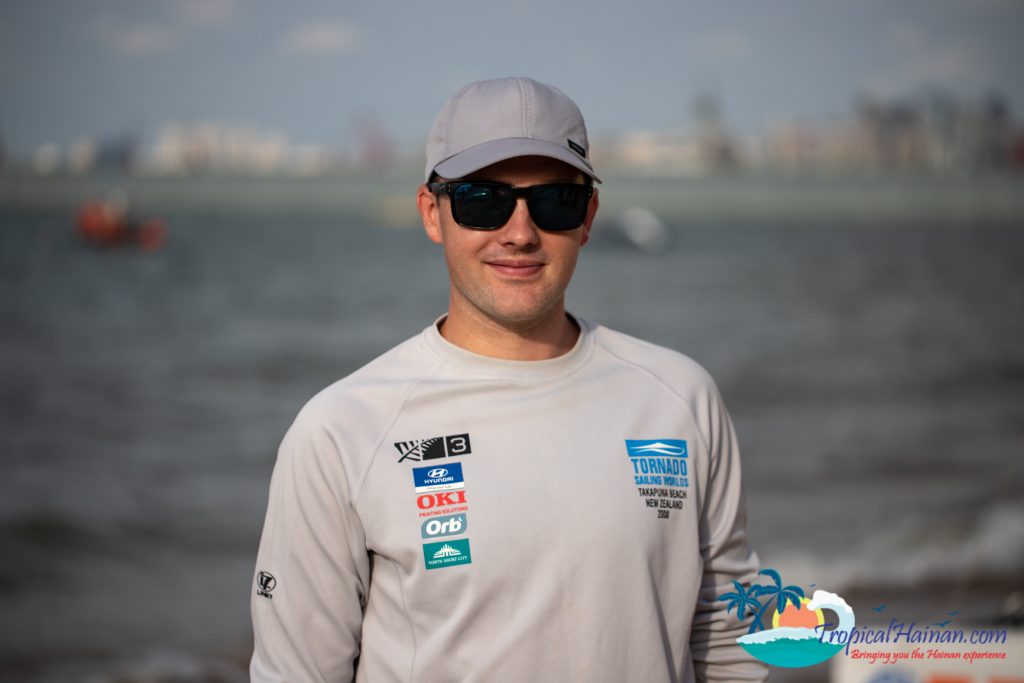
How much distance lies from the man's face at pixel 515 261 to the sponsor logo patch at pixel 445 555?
14.2 inches

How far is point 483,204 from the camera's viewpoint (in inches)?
59.7

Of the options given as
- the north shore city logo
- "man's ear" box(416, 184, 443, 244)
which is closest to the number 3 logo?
the north shore city logo

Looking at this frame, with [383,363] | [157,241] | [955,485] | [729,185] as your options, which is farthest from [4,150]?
[729,185]

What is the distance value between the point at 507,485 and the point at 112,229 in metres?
27.1

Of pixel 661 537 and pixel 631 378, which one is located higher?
pixel 631 378

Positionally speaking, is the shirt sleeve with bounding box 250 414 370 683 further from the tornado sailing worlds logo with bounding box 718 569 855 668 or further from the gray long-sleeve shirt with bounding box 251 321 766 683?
the tornado sailing worlds logo with bounding box 718 569 855 668

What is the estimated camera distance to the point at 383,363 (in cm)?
154

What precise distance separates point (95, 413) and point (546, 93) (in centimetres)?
1271

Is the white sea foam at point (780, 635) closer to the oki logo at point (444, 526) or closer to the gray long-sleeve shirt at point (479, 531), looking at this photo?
the gray long-sleeve shirt at point (479, 531)

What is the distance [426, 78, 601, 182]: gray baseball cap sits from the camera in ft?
4.78

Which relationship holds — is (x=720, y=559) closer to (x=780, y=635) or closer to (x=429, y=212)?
(x=780, y=635)

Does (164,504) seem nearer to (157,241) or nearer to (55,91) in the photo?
(55,91)

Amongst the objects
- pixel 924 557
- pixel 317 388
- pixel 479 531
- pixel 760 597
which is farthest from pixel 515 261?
pixel 317 388

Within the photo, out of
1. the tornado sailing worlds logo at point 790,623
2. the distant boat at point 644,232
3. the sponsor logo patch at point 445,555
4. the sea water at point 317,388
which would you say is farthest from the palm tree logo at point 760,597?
the distant boat at point 644,232
